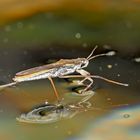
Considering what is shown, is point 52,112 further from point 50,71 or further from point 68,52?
point 68,52

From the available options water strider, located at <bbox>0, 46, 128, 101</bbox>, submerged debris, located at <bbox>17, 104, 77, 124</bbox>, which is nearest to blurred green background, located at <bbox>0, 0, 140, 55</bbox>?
water strider, located at <bbox>0, 46, 128, 101</bbox>

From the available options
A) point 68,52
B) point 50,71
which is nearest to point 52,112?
point 50,71

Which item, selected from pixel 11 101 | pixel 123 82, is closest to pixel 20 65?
pixel 11 101

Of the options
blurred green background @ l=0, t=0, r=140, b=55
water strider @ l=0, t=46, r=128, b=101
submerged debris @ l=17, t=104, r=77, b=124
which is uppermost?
blurred green background @ l=0, t=0, r=140, b=55

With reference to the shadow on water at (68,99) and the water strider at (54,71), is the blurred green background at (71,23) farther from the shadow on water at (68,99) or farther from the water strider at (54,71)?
the water strider at (54,71)

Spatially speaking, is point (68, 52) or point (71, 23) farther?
point (71, 23)

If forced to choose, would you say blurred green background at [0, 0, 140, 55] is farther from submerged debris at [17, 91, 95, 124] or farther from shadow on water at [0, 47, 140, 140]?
submerged debris at [17, 91, 95, 124]

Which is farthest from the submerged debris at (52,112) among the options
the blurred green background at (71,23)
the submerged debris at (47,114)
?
the blurred green background at (71,23)

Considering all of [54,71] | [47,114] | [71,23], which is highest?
[71,23]

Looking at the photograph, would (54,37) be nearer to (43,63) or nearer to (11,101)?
(43,63)
